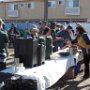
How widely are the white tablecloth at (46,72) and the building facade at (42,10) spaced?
150 ft

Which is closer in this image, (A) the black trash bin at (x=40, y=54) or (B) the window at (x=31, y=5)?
(A) the black trash bin at (x=40, y=54)

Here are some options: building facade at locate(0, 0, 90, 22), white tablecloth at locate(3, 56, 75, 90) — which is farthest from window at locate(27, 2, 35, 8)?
white tablecloth at locate(3, 56, 75, 90)

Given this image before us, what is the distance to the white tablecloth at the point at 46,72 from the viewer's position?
5.88 meters

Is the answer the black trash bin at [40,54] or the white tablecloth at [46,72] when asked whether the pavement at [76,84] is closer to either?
the white tablecloth at [46,72]

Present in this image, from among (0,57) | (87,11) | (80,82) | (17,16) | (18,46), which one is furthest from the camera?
(17,16)

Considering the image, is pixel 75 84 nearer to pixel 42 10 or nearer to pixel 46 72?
pixel 46 72

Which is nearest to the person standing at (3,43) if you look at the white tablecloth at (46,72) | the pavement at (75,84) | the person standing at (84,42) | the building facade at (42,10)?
the white tablecloth at (46,72)

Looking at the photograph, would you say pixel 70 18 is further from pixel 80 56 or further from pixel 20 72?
pixel 20 72

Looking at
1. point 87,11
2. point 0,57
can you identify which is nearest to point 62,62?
point 0,57

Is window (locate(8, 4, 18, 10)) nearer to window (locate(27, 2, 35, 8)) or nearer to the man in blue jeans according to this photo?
window (locate(27, 2, 35, 8))

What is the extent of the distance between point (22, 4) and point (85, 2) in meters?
12.1

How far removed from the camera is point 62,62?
7789 mm

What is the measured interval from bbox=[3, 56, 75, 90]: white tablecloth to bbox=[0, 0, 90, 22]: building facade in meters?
45.8

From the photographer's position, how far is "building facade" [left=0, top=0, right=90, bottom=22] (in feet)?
182
